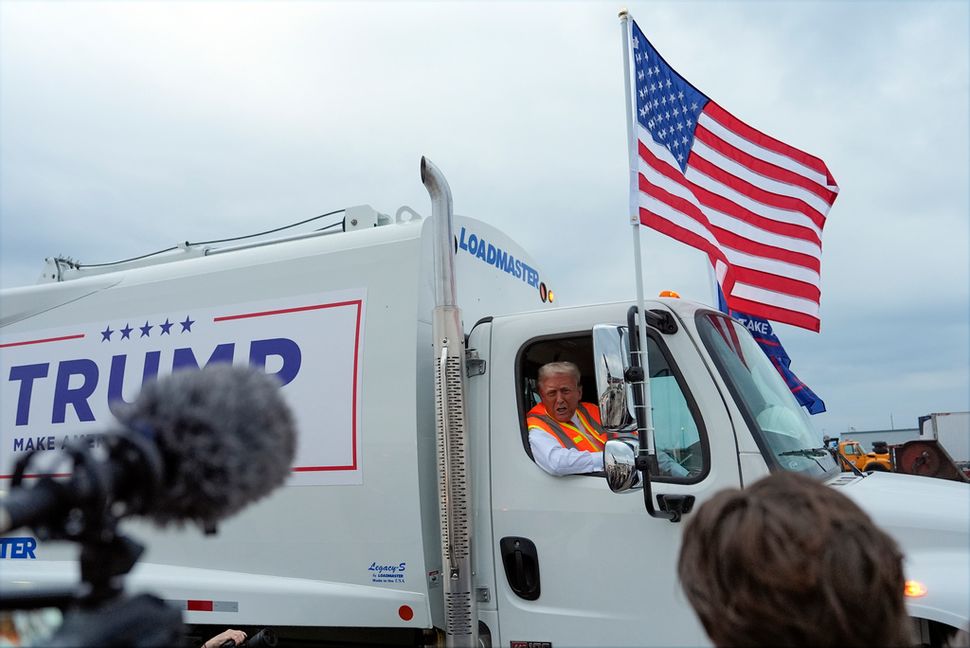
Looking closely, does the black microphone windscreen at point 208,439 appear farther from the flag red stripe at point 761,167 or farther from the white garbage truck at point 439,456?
the flag red stripe at point 761,167

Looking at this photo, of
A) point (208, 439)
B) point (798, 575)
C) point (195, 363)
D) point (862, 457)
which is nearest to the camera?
point (208, 439)

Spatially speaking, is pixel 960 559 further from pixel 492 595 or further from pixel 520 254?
pixel 520 254

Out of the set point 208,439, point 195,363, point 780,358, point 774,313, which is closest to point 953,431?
point 780,358

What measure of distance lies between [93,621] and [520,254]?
13.9 feet

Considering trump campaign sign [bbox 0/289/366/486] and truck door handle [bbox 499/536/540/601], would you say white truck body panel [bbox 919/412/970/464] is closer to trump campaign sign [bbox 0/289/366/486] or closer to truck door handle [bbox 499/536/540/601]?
truck door handle [bbox 499/536/540/601]

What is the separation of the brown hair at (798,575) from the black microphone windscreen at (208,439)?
0.68m

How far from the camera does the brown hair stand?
3.71ft

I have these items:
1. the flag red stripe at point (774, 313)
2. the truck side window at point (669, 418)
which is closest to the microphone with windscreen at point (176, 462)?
the truck side window at point (669, 418)

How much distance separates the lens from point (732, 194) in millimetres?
4770

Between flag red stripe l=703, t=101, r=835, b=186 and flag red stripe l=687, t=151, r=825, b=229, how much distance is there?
280 mm

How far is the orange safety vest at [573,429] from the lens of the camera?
3752mm

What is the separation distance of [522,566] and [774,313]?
7.96 feet

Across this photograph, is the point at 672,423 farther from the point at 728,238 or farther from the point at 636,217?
the point at 728,238

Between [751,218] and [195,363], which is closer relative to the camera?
[195,363]
